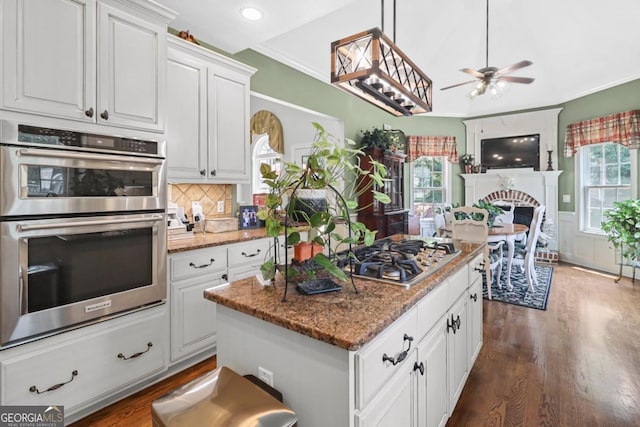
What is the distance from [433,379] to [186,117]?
2.39m

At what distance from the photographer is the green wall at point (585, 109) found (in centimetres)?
474

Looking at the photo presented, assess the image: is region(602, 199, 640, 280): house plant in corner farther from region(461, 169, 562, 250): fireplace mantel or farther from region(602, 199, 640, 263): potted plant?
region(461, 169, 562, 250): fireplace mantel

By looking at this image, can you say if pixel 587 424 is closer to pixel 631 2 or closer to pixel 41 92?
pixel 41 92

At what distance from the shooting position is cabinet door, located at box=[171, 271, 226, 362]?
7.09 ft

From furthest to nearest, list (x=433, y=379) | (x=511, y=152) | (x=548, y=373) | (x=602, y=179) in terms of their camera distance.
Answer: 1. (x=511, y=152)
2. (x=602, y=179)
3. (x=548, y=373)
4. (x=433, y=379)

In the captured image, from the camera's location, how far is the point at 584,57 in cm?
452

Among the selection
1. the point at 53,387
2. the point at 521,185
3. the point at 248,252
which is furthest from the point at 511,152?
the point at 53,387

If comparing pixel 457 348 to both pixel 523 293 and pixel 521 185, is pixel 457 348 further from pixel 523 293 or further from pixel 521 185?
pixel 521 185

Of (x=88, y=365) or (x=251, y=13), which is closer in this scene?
(x=88, y=365)

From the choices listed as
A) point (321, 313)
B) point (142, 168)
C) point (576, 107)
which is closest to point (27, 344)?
point (142, 168)

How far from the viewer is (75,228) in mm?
1634

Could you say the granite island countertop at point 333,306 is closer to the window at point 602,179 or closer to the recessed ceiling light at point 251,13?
the recessed ceiling light at point 251,13

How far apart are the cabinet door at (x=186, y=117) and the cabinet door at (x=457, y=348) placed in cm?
210

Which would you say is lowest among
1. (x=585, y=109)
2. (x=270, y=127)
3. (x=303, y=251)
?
(x=303, y=251)
